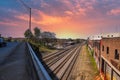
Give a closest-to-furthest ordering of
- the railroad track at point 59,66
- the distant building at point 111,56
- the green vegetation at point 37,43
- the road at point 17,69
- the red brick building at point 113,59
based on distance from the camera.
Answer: the road at point 17,69
the red brick building at point 113,59
the distant building at point 111,56
the railroad track at point 59,66
the green vegetation at point 37,43

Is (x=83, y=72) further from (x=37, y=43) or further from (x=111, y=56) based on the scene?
(x=37, y=43)

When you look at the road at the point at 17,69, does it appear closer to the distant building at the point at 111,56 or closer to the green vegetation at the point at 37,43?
the distant building at the point at 111,56

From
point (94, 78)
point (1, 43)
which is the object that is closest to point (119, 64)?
point (94, 78)

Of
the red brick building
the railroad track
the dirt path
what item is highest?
the red brick building

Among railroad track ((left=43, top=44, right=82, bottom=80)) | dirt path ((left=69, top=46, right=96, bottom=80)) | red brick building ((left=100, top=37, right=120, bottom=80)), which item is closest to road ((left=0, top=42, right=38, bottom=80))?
red brick building ((left=100, top=37, right=120, bottom=80))

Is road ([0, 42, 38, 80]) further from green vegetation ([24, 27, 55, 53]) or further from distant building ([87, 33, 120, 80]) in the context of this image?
green vegetation ([24, 27, 55, 53])

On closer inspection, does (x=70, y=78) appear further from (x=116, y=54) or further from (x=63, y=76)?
(x=116, y=54)

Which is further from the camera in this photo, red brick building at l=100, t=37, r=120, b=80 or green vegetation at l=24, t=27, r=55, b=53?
green vegetation at l=24, t=27, r=55, b=53

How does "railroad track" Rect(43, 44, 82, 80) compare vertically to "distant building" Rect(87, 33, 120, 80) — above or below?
below

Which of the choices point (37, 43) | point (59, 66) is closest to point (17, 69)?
point (59, 66)

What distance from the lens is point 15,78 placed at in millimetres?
9062

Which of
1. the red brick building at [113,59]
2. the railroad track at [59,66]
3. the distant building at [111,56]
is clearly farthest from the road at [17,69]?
the railroad track at [59,66]

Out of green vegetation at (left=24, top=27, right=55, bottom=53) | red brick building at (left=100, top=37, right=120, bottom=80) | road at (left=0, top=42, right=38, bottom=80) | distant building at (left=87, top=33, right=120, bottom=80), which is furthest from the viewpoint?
green vegetation at (left=24, top=27, right=55, bottom=53)

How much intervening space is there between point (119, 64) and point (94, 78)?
1357cm
